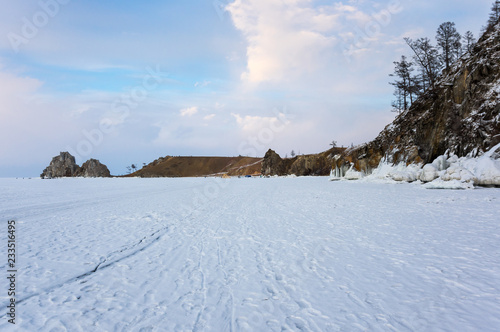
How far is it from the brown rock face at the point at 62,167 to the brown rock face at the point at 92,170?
10.1 feet

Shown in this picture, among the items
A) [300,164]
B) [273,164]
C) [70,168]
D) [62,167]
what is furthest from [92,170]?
[300,164]

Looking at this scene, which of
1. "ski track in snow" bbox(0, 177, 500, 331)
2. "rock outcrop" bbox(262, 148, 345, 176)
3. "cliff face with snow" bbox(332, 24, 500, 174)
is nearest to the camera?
"ski track in snow" bbox(0, 177, 500, 331)

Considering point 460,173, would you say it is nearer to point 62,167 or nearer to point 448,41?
point 448,41

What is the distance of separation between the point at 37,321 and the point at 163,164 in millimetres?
199463

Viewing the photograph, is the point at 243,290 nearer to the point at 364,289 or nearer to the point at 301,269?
the point at 301,269

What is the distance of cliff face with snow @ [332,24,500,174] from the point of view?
A: 2218 centimetres

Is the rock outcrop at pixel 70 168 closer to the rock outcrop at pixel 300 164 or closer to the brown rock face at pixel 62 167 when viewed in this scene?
the brown rock face at pixel 62 167

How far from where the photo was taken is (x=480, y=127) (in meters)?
22.1

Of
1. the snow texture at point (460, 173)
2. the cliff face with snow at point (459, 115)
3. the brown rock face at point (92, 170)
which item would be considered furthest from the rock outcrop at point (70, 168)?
→ the snow texture at point (460, 173)

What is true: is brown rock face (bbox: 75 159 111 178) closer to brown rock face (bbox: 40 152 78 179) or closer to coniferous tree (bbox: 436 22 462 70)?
brown rock face (bbox: 40 152 78 179)

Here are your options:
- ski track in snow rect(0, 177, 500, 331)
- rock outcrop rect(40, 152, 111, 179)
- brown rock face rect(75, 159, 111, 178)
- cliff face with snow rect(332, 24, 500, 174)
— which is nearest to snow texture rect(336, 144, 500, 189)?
cliff face with snow rect(332, 24, 500, 174)

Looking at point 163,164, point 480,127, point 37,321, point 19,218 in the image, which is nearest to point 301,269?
point 37,321

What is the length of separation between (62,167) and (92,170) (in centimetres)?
1716

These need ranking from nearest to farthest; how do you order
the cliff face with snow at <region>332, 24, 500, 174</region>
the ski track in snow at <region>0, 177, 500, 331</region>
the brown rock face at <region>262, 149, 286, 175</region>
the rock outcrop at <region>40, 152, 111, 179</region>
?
the ski track in snow at <region>0, 177, 500, 331</region> < the cliff face with snow at <region>332, 24, 500, 174</region> < the brown rock face at <region>262, 149, 286, 175</region> < the rock outcrop at <region>40, 152, 111, 179</region>
